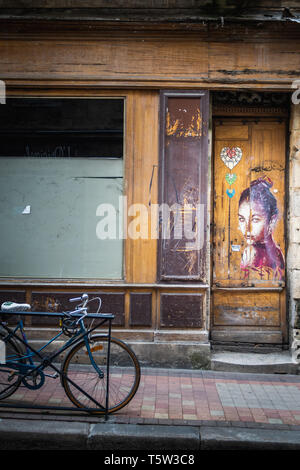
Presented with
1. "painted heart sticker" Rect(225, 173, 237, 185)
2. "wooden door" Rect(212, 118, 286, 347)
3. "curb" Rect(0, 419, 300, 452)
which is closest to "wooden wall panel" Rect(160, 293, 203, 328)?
"wooden door" Rect(212, 118, 286, 347)

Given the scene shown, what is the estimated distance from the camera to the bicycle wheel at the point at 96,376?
4.43m

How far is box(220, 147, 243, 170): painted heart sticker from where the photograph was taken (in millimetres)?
6695

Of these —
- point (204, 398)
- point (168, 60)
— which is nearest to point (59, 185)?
point (168, 60)

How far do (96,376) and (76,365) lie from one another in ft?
0.86

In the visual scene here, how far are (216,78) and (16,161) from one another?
319 centimetres

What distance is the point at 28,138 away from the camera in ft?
21.5

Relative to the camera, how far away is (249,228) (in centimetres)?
668

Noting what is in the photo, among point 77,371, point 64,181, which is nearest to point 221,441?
point 77,371

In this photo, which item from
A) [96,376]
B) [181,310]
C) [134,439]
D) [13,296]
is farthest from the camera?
[13,296]

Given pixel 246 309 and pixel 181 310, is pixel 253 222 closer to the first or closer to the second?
pixel 246 309

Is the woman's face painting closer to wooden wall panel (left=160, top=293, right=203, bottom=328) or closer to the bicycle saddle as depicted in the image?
wooden wall panel (left=160, top=293, right=203, bottom=328)
